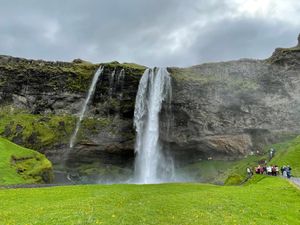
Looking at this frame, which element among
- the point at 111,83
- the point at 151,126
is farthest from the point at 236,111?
the point at 111,83

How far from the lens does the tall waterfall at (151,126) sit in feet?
270

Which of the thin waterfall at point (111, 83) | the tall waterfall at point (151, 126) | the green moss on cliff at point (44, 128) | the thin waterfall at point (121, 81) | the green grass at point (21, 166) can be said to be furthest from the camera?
the thin waterfall at point (111, 83)

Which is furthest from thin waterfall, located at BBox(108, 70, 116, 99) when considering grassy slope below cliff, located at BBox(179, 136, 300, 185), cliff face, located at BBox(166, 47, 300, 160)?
grassy slope below cliff, located at BBox(179, 136, 300, 185)

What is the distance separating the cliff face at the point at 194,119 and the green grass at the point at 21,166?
Answer: 19352 mm

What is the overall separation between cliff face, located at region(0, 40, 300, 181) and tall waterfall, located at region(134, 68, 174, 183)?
2.07 metres

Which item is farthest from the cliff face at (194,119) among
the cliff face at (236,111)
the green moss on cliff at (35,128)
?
the green moss on cliff at (35,128)

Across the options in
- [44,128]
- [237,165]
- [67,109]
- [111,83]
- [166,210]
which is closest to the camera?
[166,210]

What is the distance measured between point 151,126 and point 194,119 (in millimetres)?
10355

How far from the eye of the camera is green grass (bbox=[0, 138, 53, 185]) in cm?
5716

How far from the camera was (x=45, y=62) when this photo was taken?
100 m

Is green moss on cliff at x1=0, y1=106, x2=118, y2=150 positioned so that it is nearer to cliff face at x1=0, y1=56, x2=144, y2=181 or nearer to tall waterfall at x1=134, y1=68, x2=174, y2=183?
cliff face at x1=0, y1=56, x2=144, y2=181

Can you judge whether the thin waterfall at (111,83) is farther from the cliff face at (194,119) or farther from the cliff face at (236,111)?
the cliff face at (236,111)

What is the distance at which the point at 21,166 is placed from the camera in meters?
62.3

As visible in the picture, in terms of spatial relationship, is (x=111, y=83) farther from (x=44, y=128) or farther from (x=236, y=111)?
(x=236, y=111)
